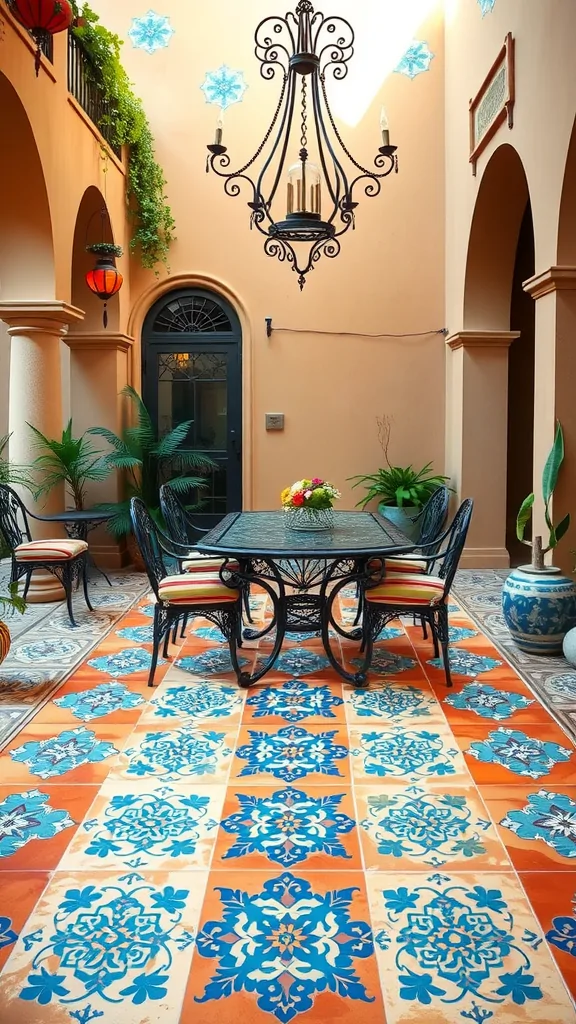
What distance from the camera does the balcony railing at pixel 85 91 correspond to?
20.1ft

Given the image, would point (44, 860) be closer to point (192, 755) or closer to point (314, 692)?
point (192, 755)

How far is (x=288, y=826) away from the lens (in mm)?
2660

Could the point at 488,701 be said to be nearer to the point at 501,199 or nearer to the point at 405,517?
the point at 405,517

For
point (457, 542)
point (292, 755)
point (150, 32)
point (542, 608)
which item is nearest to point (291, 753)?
point (292, 755)

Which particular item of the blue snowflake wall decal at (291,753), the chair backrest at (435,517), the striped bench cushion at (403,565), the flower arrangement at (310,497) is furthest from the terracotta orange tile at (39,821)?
the chair backrest at (435,517)

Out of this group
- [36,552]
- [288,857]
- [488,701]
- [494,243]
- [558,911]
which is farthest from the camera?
[494,243]

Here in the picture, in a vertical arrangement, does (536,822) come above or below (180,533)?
below

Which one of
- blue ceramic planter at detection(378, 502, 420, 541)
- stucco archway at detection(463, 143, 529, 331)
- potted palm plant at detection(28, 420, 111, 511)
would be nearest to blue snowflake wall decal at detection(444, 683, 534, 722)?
blue ceramic planter at detection(378, 502, 420, 541)

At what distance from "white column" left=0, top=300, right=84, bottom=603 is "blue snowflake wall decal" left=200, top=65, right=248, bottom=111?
10.4 ft

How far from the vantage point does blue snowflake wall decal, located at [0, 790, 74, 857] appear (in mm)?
2588

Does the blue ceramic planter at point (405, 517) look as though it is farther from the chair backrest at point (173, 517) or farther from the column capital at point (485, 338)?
the chair backrest at point (173, 517)

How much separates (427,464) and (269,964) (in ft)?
21.0

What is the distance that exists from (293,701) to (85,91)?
17.2ft

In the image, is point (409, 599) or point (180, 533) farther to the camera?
point (180, 533)
